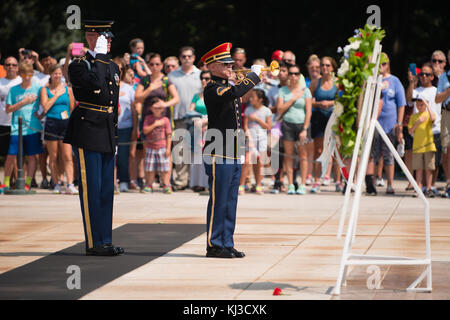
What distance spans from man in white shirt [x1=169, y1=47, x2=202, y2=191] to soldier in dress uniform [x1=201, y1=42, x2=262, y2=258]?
266 inches

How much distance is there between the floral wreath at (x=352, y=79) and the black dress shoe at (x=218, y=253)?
1.97 m

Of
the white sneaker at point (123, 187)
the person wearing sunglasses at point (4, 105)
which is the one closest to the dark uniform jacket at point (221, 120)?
the white sneaker at point (123, 187)

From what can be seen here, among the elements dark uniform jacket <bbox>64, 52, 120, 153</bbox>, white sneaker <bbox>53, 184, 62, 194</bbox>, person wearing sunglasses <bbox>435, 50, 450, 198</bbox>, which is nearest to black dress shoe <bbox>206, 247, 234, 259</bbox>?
dark uniform jacket <bbox>64, 52, 120, 153</bbox>

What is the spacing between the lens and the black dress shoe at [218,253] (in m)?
9.62

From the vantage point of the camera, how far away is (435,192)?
1579cm

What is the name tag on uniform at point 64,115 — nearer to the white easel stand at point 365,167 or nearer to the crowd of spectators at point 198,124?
the crowd of spectators at point 198,124

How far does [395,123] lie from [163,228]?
5544 mm

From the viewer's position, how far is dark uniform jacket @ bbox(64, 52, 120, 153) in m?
9.76

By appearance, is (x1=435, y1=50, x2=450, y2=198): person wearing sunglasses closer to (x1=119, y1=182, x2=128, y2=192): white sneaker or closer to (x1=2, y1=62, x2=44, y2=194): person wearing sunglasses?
(x1=119, y1=182, x2=128, y2=192): white sneaker

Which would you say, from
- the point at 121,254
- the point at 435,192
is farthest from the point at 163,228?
the point at 435,192

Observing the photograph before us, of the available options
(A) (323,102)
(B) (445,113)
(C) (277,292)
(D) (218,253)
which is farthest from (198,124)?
(C) (277,292)

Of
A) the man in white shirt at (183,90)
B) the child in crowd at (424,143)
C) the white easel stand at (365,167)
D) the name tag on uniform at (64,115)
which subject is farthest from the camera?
the man in white shirt at (183,90)
